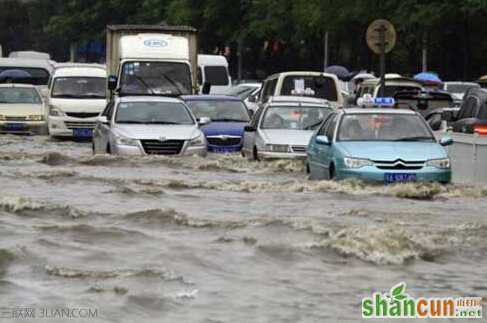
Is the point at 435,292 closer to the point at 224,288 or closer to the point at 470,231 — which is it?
the point at 224,288

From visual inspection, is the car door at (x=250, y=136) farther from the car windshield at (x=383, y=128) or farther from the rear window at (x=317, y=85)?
the rear window at (x=317, y=85)

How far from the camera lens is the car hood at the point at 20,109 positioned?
3659cm

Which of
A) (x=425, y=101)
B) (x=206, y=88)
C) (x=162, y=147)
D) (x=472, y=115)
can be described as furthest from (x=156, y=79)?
(x=472, y=115)

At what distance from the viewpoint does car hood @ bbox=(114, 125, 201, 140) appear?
80.7 ft

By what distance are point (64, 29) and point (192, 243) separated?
74.0m

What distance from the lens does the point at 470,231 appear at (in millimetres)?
15742

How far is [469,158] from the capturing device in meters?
22.0

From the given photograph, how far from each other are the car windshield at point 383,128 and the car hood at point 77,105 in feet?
52.1

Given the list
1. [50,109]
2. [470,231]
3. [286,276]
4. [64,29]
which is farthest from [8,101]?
[64,29]

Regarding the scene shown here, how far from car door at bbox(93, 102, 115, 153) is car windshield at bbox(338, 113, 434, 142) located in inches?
234

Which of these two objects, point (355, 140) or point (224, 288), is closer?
point (224, 288)

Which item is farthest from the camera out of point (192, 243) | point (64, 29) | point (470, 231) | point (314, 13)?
point (64, 29)

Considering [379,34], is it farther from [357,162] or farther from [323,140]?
[357,162]

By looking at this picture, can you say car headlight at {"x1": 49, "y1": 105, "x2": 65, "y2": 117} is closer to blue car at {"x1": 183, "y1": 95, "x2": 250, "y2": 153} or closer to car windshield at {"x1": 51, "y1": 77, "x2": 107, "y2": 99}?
car windshield at {"x1": 51, "y1": 77, "x2": 107, "y2": 99}
